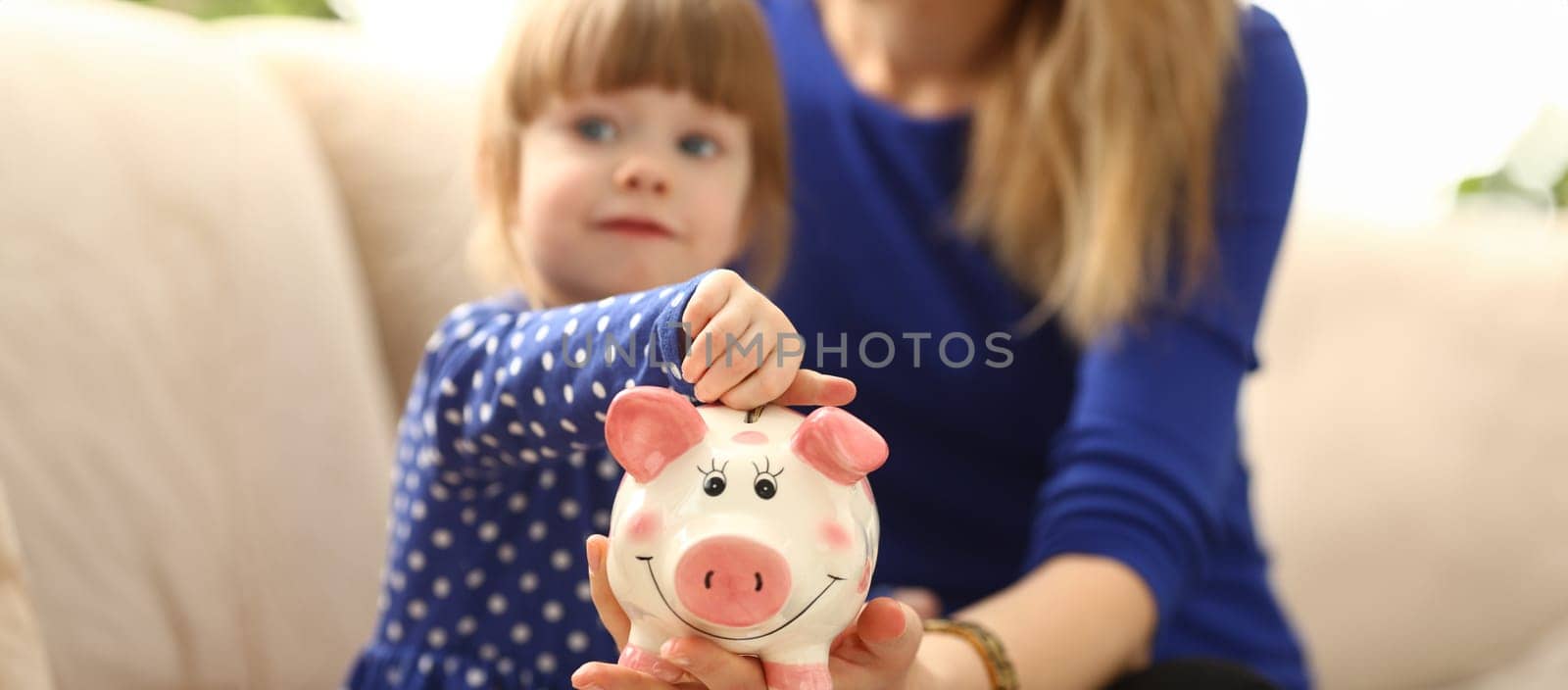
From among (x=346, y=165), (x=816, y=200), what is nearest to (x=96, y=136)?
(x=346, y=165)

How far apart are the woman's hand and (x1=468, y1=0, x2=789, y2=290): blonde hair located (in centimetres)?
26

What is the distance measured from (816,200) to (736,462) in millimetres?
528

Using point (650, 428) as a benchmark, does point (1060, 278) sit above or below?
below

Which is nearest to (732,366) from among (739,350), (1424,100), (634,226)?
(739,350)

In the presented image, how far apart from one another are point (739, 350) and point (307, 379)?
615 millimetres

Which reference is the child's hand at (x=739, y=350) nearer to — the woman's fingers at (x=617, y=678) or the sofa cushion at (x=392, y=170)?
the woman's fingers at (x=617, y=678)

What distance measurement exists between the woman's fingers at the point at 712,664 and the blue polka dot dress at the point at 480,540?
20 centimetres

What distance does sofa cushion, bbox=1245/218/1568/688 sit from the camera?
126 cm

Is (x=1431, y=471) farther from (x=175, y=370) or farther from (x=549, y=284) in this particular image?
(x=175, y=370)

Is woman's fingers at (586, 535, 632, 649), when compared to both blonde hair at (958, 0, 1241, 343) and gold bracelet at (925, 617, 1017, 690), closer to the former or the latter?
gold bracelet at (925, 617, 1017, 690)

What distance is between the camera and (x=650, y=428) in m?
0.40

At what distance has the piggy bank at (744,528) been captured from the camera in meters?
0.39

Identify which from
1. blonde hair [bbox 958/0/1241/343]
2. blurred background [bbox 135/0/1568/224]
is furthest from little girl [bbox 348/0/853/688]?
blurred background [bbox 135/0/1568/224]
